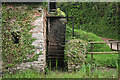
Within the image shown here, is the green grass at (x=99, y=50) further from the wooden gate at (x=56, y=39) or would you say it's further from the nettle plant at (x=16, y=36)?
the nettle plant at (x=16, y=36)

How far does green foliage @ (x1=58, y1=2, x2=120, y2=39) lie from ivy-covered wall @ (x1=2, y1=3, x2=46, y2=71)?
5.83 meters

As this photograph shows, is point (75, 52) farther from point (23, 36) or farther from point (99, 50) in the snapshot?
point (99, 50)

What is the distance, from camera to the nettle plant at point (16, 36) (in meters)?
4.44

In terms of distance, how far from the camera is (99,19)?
415 inches

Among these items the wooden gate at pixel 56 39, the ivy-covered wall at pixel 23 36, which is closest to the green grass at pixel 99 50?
the wooden gate at pixel 56 39

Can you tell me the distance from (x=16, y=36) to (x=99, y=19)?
7739mm

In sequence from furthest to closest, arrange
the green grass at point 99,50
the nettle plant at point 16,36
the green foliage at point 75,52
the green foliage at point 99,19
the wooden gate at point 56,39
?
the green foliage at point 99,19 → the wooden gate at point 56,39 → the green grass at point 99,50 → the green foliage at point 75,52 → the nettle plant at point 16,36

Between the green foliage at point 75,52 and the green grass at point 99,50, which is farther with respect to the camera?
the green grass at point 99,50

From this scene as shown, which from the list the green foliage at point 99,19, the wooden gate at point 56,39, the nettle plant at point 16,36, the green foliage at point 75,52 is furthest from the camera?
the green foliage at point 99,19

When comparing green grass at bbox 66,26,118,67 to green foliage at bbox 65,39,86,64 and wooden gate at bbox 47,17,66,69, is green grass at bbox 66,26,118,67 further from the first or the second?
wooden gate at bbox 47,17,66,69

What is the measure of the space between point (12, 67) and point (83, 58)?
2.61 meters

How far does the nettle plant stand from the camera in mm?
4441

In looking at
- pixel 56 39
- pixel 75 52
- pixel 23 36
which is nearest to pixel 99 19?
pixel 56 39

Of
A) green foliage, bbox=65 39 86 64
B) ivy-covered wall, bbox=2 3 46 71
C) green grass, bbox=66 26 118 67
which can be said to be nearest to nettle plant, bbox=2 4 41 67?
ivy-covered wall, bbox=2 3 46 71
